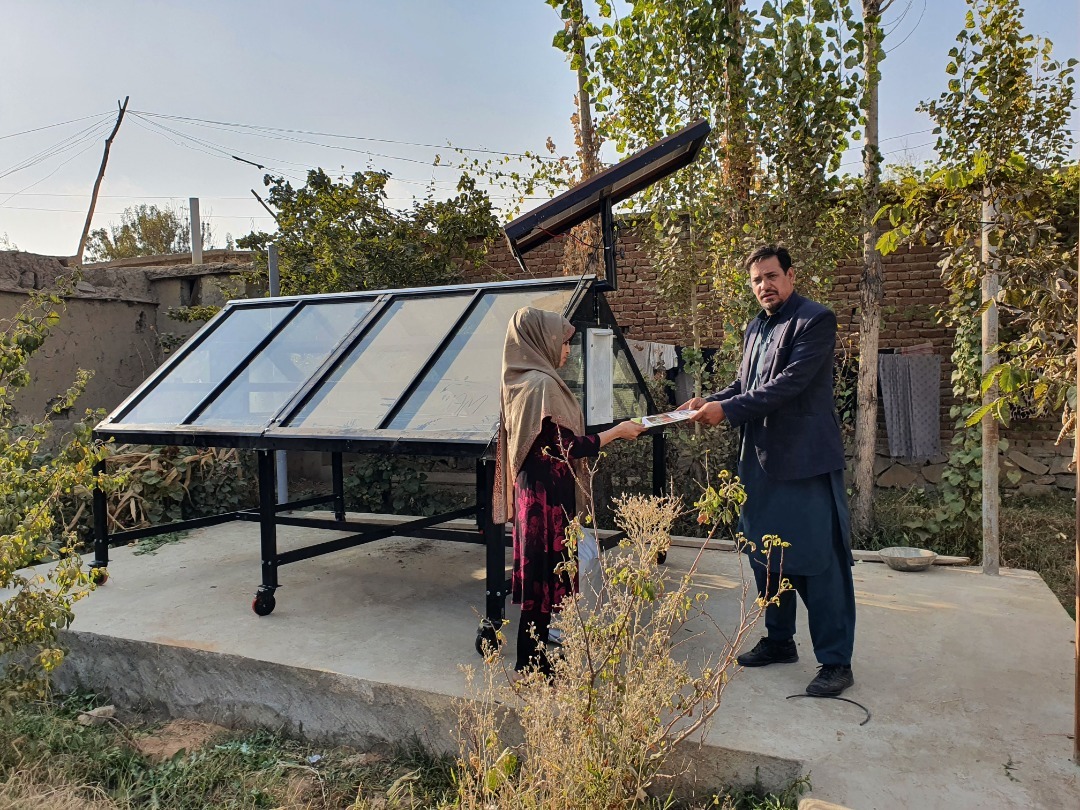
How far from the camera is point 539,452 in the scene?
9.36 ft

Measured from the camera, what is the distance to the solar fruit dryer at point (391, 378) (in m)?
3.37

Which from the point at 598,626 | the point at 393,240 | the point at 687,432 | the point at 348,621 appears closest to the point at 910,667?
the point at 598,626

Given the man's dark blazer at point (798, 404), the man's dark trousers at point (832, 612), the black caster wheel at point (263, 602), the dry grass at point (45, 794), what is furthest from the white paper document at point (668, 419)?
the dry grass at point (45, 794)

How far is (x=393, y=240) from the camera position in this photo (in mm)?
7367

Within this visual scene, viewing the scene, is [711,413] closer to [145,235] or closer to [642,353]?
[642,353]

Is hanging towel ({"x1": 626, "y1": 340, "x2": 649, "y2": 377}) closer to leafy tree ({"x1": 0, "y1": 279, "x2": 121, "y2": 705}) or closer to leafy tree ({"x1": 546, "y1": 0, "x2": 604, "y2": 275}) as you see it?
leafy tree ({"x1": 546, "y1": 0, "x2": 604, "y2": 275})

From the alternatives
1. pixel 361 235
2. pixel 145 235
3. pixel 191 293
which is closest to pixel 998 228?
pixel 361 235

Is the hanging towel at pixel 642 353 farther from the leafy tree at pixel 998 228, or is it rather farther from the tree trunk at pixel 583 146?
the leafy tree at pixel 998 228

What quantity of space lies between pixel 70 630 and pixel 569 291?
2.93m

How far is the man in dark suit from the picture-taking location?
9.57 feet

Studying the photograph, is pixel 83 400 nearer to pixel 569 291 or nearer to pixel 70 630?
pixel 70 630

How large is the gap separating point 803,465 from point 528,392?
1.11 meters

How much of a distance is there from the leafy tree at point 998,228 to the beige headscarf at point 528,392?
1.22 metres

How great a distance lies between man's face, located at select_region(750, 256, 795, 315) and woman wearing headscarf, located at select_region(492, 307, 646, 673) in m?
0.83
